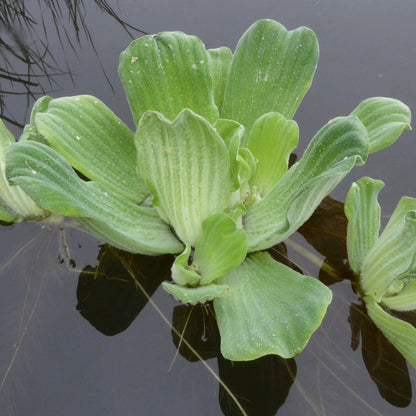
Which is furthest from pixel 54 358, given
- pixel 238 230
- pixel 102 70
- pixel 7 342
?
pixel 102 70

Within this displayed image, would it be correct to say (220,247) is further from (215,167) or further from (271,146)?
(271,146)

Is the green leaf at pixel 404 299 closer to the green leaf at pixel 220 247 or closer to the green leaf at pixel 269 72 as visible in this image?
the green leaf at pixel 220 247

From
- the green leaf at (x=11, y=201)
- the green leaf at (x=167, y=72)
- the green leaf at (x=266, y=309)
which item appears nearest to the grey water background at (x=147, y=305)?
the green leaf at (x=11, y=201)

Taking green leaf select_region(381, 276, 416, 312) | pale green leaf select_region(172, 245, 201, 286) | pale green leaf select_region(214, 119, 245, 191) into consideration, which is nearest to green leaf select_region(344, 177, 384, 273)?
green leaf select_region(381, 276, 416, 312)

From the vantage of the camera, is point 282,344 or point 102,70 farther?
point 102,70

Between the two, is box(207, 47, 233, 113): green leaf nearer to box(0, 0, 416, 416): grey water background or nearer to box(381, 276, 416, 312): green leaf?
box(0, 0, 416, 416): grey water background

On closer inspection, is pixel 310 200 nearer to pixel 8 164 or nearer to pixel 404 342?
pixel 404 342
